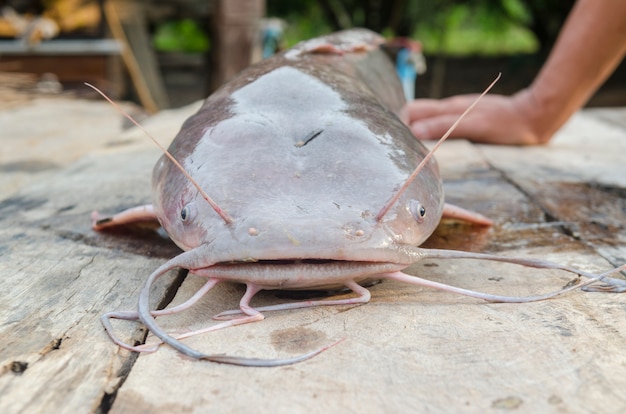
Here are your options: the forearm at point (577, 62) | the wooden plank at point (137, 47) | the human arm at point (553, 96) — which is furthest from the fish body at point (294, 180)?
the wooden plank at point (137, 47)

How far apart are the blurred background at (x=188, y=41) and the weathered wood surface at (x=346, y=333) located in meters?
3.45

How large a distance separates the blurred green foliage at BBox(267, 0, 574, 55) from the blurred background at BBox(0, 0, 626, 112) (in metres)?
0.02

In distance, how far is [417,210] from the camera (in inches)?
64.5

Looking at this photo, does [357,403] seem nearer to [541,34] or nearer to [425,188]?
[425,188]

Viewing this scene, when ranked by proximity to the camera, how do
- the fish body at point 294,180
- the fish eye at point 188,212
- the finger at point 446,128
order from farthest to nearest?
the finger at point 446,128 → the fish eye at point 188,212 → the fish body at point 294,180

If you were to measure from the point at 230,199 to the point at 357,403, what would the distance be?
0.55m

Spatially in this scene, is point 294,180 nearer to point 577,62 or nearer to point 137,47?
point 577,62

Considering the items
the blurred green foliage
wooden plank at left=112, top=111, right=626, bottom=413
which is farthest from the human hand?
the blurred green foliage

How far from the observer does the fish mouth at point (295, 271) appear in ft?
4.70

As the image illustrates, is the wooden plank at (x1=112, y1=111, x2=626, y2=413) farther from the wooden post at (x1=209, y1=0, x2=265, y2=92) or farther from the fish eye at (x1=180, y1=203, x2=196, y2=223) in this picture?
the wooden post at (x1=209, y1=0, x2=265, y2=92)

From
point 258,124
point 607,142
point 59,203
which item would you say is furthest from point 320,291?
point 607,142

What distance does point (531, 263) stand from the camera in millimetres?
1567

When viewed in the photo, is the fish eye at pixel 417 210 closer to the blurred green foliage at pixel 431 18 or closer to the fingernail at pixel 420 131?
the fingernail at pixel 420 131

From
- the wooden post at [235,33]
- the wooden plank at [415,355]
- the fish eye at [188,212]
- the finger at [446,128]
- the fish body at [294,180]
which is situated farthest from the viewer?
the wooden post at [235,33]
